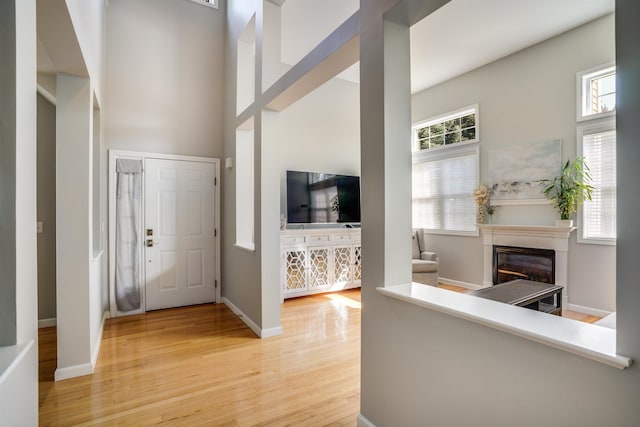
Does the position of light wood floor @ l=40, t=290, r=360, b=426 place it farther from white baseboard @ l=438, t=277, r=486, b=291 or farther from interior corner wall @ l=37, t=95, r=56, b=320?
white baseboard @ l=438, t=277, r=486, b=291

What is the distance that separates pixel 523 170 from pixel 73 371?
17.8 feet

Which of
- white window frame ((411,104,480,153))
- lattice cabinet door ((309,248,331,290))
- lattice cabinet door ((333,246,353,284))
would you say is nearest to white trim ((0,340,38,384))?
lattice cabinet door ((309,248,331,290))

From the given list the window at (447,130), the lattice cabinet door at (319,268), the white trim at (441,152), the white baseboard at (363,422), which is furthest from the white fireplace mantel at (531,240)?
the white baseboard at (363,422)

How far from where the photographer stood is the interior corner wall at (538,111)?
3.81 metres

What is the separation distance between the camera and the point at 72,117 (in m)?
2.54

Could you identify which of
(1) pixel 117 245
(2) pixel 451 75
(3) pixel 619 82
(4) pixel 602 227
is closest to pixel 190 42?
(1) pixel 117 245

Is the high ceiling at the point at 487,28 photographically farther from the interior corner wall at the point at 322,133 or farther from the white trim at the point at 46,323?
the white trim at the point at 46,323

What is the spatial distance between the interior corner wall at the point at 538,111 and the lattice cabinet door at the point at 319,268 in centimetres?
215

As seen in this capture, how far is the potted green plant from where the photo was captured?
3873mm

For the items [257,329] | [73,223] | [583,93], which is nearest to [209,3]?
[73,223]

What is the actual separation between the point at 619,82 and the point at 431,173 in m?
5.04

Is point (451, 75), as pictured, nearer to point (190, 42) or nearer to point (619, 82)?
point (190, 42)

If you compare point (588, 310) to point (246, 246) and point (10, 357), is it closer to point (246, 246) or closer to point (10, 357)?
point (246, 246)

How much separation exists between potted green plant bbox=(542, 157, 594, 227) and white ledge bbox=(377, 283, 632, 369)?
3.37 m
